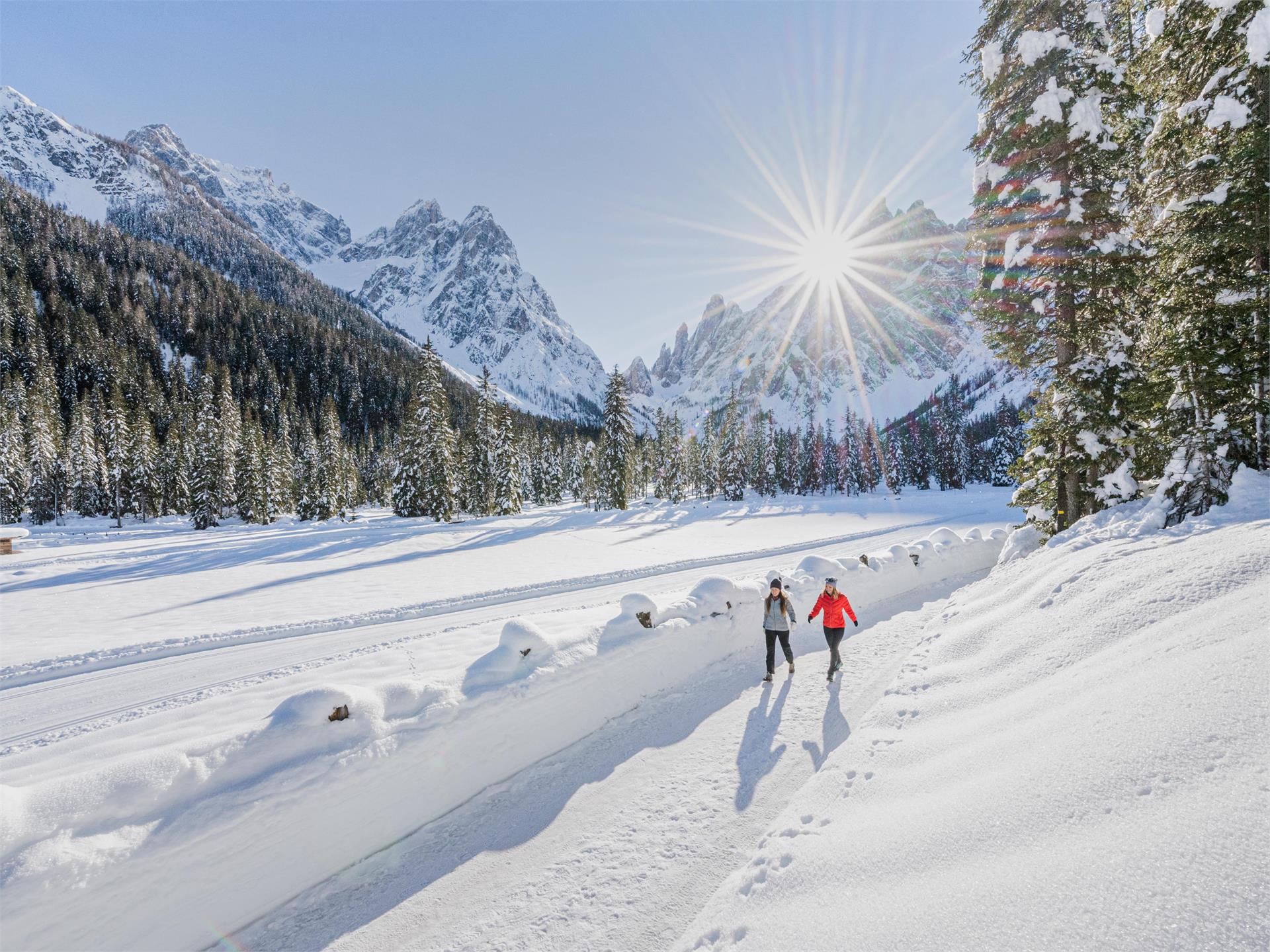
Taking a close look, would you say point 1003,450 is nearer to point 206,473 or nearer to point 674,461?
point 674,461

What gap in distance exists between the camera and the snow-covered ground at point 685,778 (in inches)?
115

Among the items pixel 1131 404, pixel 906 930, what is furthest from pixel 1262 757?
pixel 1131 404

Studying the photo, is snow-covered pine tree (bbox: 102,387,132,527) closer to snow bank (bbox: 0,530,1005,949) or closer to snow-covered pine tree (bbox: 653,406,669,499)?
snow-covered pine tree (bbox: 653,406,669,499)

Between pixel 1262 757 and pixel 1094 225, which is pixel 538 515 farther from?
pixel 1262 757

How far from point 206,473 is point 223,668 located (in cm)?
5486

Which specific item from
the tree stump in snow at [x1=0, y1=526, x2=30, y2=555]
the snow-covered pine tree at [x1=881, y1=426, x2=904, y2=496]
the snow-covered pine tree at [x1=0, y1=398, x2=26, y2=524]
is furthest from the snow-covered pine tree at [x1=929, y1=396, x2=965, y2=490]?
the snow-covered pine tree at [x1=0, y1=398, x2=26, y2=524]

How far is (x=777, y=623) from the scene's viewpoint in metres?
8.26

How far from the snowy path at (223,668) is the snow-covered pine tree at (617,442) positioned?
30.7 metres

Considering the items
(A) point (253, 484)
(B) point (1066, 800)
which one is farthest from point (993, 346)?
(A) point (253, 484)

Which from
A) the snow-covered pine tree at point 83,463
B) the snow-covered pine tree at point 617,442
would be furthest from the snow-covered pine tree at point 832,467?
the snow-covered pine tree at point 83,463

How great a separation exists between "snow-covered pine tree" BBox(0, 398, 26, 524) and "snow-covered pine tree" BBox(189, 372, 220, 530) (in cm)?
1172

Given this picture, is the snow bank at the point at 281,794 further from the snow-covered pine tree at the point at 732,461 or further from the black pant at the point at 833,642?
the snow-covered pine tree at the point at 732,461

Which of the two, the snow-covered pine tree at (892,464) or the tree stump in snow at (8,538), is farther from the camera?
the snow-covered pine tree at (892,464)

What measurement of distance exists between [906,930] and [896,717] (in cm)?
351
